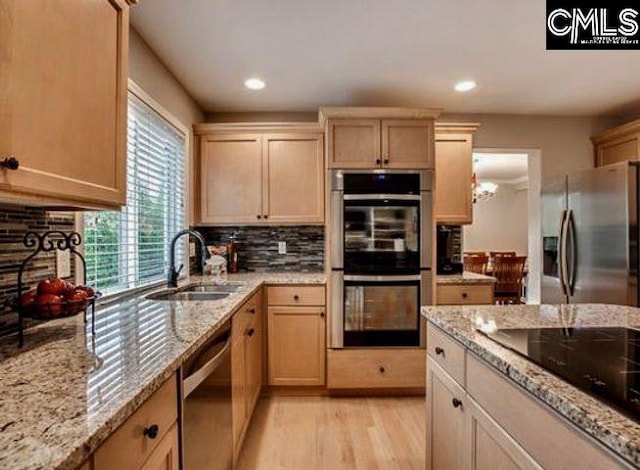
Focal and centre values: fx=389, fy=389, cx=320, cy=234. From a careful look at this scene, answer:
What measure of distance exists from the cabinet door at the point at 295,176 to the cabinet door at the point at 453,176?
102cm

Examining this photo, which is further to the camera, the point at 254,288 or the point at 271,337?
the point at 271,337

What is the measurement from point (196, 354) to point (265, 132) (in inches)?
95.2

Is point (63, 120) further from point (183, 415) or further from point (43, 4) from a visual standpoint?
point (183, 415)

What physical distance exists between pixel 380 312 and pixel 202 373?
1.87 meters

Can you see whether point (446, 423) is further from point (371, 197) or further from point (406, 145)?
point (406, 145)

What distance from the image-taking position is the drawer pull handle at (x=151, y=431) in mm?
895

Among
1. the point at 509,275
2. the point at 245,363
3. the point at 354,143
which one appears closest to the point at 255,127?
the point at 354,143

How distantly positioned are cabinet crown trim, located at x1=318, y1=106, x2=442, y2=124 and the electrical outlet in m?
2.02

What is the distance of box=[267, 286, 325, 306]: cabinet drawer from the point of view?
3.01 meters

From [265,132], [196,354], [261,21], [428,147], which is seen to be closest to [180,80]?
[265,132]

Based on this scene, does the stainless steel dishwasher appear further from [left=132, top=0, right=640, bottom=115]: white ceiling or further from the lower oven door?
[left=132, top=0, right=640, bottom=115]: white ceiling

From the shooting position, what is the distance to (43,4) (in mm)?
994

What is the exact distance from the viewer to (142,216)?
2.46m

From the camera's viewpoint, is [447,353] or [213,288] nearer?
[447,353]
